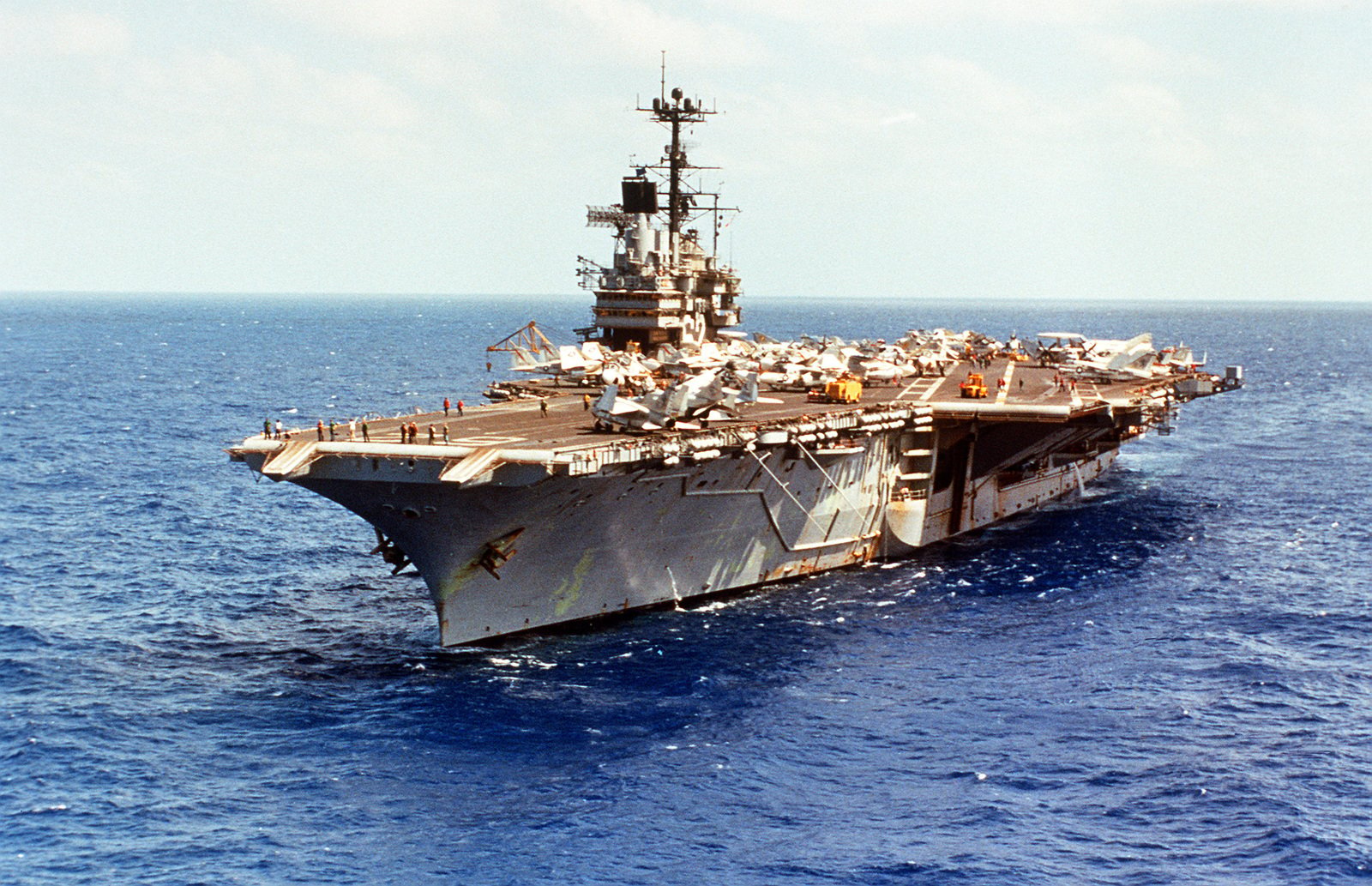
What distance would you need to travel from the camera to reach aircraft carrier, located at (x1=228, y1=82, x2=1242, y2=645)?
2145cm

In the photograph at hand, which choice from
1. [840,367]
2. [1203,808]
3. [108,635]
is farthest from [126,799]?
[840,367]

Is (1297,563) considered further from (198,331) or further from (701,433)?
(198,331)

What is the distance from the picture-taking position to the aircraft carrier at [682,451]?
21.5m

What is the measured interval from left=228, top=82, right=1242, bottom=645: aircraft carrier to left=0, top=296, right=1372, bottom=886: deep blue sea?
1037mm

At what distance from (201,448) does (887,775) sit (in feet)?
113

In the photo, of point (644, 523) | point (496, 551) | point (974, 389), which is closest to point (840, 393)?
point (974, 389)

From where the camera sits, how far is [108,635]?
23094mm

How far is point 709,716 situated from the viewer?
19.4 meters

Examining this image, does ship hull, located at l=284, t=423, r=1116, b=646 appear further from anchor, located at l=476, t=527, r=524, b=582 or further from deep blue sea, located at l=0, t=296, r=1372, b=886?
deep blue sea, located at l=0, t=296, r=1372, b=886

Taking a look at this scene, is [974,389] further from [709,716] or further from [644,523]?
[709,716]

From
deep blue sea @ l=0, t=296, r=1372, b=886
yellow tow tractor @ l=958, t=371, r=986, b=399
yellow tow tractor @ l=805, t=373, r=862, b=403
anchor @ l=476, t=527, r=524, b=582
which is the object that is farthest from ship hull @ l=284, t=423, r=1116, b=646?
yellow tow tractor @ l=805, t=373, r=862, b=403

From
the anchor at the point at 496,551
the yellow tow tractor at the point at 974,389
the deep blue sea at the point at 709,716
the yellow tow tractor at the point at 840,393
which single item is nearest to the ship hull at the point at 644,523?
the anchor at the point at 496,551

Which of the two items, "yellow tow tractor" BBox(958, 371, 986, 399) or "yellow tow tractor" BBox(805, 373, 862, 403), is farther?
"yellow tow tractor" BBox(958, 371, 986, 399)

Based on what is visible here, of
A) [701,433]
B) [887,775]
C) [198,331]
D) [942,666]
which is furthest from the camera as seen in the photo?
[198,331]
